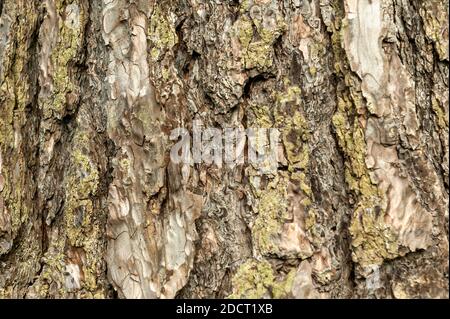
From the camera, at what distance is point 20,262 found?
1.45 m

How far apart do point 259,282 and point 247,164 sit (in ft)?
0.84

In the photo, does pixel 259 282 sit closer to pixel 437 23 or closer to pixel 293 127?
pixel 293 127

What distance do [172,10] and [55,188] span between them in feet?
1.62

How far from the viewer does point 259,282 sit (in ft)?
4.29

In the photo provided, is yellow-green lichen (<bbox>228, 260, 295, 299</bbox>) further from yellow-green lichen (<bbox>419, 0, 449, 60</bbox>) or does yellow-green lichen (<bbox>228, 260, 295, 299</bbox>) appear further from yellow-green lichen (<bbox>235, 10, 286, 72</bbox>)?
yellow-green lichen (<bbox>419, 0, 449, 60</bbox>)

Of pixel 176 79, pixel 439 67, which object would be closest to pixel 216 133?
pixel 176 79

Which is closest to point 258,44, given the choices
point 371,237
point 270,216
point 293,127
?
point 293,127

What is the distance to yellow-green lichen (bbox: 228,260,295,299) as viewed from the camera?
130 centimetres

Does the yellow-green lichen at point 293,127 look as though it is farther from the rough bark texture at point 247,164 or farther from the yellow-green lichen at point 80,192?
the yellow-green lichen at point 80,192

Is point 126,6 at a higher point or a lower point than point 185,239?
higher

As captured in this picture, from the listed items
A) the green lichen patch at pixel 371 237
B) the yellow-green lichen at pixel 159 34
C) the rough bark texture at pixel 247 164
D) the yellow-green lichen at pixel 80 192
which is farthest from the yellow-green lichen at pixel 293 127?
the yellow-green lichen at pixel 80 192

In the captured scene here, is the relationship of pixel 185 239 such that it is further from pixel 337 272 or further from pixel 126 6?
pixel 126 6

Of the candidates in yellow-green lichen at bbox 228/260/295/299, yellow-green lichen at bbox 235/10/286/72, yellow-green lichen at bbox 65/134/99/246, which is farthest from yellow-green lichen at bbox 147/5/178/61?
yellow-green lichen at bbox 228/260/295/299

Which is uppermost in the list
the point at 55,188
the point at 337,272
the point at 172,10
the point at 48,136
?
the point at 172,10
